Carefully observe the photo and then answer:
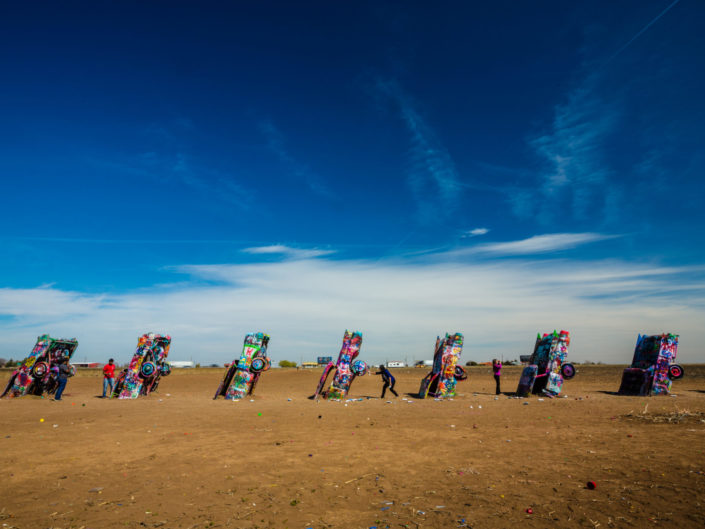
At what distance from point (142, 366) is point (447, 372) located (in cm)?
1504

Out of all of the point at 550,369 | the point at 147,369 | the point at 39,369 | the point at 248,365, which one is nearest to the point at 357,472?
the point at 248,365

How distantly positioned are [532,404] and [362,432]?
9.09m

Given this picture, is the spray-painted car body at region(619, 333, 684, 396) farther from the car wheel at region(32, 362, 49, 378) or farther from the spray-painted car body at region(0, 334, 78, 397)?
the car wheel at region(32, 362, 49, 378)

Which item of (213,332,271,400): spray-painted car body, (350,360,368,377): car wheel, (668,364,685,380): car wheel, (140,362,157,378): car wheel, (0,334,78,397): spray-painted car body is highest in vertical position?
(668,364,685,380): car wheel

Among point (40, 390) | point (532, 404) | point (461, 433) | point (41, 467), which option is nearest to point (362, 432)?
point (461, 433)

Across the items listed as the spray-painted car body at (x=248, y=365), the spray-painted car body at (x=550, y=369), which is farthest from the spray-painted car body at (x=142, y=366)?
the spray-painted car body at (x=550, y=369)

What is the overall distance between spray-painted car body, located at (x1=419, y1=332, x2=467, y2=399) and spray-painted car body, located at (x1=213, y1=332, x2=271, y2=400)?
7901mm

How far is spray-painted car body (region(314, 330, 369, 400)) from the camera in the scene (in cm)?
1984

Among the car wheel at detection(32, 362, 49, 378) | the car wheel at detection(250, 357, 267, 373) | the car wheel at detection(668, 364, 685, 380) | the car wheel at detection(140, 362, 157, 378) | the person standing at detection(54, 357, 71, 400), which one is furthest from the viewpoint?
the car wheel at detection(140, 362, 157, 378)

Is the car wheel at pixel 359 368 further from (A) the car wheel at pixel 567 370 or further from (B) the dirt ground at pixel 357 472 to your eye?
(A) the car wheel at pixel 567 370

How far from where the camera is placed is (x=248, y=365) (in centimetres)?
2017

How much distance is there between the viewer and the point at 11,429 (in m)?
11.7

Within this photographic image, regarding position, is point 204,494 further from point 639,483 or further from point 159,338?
point 159,338

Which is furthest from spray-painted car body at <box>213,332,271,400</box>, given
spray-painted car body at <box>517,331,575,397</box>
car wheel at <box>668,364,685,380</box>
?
car wheel at <box>668,364,685,380</box>
